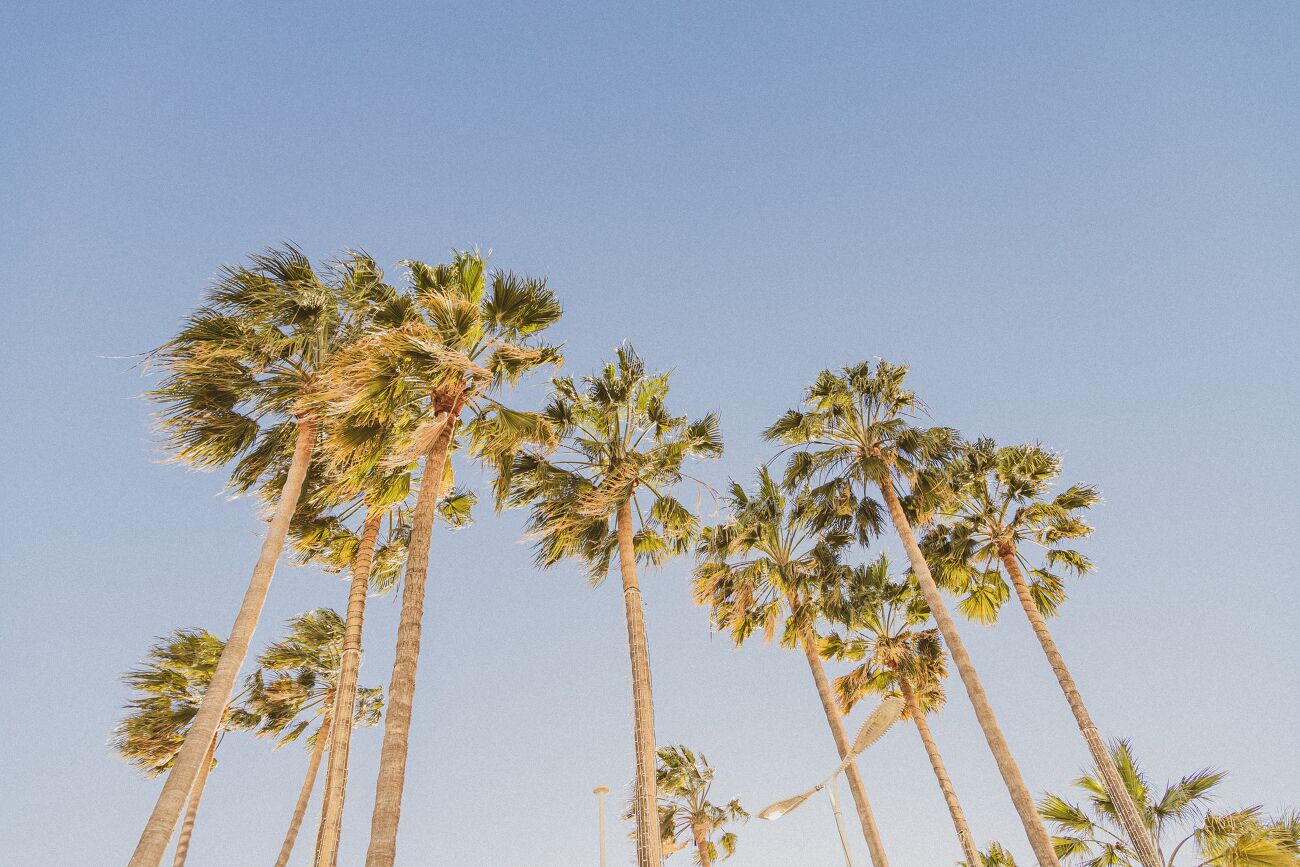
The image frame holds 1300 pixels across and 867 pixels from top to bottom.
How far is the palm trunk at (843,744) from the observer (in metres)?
16.3

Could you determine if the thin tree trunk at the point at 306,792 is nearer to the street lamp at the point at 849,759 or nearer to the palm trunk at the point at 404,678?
the palm trunk at the point at 404,678

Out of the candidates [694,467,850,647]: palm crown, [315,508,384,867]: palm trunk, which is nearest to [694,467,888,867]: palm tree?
[694,467,850,647]: palm crown

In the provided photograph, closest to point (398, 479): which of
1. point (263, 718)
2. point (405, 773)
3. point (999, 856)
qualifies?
point (405, 773)

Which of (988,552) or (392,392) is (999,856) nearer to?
(988,552)

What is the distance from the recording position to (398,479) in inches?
544

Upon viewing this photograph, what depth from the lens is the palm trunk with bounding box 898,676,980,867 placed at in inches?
678

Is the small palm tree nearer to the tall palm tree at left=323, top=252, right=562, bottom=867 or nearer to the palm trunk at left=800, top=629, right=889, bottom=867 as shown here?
the palm trunk at left=800, top=629, right=889, bottom=867

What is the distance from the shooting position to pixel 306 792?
58.3 ft

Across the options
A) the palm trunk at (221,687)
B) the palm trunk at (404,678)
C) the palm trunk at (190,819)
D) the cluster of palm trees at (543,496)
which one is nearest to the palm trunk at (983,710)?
the cluster of palm trees at (543,496)

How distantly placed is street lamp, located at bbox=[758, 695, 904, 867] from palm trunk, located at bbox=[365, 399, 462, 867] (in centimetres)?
483

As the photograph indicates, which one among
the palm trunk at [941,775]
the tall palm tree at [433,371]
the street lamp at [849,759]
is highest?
the tall palm tree at [433,371]

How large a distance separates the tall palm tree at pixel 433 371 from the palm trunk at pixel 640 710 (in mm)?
2902

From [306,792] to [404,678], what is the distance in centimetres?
1145

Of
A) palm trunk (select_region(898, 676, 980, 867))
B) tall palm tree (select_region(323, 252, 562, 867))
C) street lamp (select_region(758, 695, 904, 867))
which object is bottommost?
street lamp (select_region(758, 695, 904, 867))
